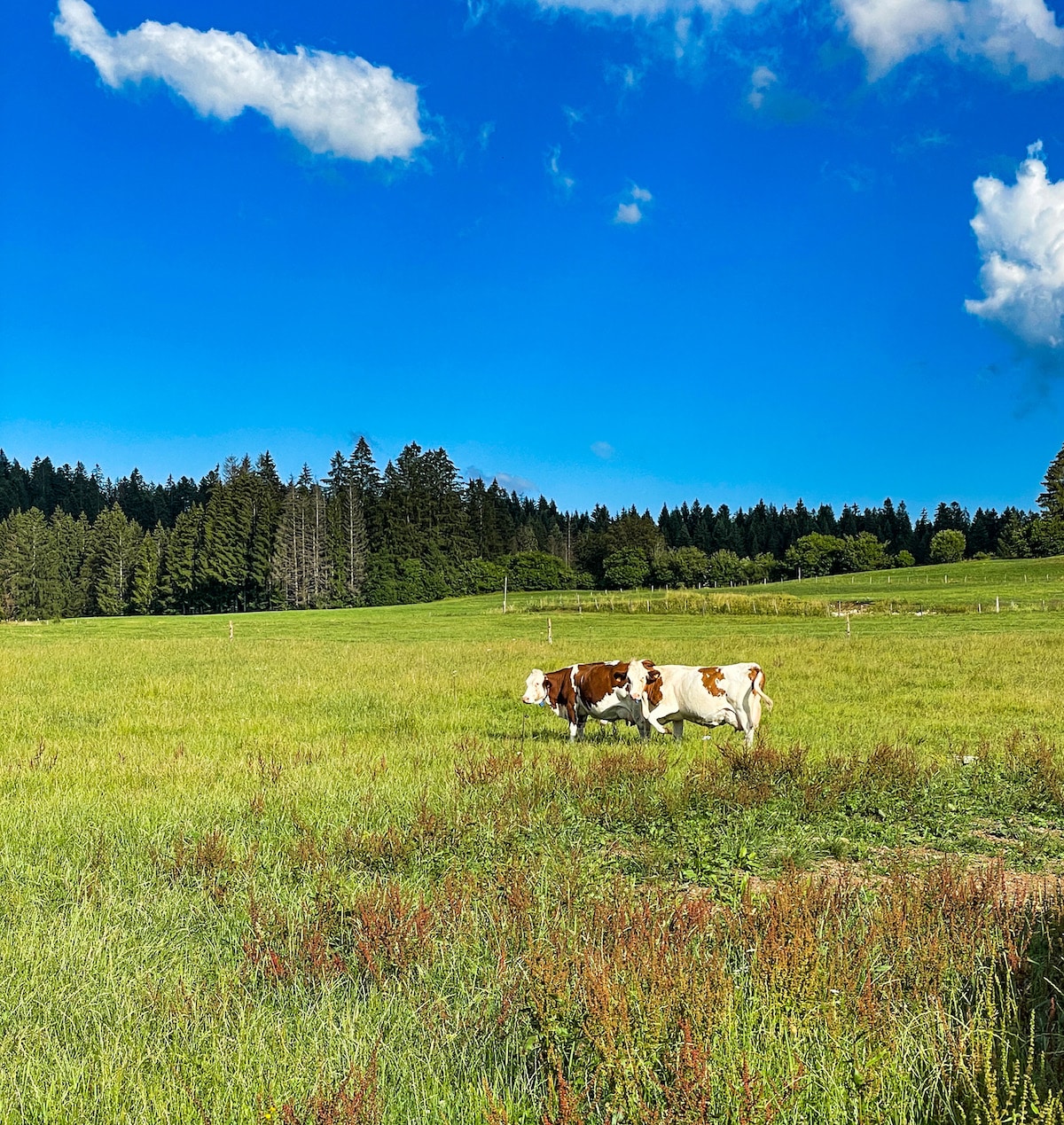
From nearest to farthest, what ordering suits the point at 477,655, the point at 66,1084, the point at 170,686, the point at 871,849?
the point at 66,1084
the point at 871,849
the point at 170,686
the point at 477,655

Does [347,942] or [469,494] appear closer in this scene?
[347,942]

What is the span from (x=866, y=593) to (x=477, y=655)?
181 feet

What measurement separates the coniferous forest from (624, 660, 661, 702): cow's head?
87.0 m

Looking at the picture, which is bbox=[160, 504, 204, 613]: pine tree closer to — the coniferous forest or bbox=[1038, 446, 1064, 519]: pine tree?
the coniferous forest

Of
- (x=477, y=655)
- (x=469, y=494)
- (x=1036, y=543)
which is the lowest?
→ (x=477, y=655)

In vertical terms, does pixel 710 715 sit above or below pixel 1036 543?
below

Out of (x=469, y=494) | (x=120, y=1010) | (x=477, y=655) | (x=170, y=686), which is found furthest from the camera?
(x=469, y=494)

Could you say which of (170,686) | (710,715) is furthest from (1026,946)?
(170,686)

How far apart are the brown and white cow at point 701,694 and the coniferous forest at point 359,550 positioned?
3427 inches

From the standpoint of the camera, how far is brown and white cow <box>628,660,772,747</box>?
12039mm

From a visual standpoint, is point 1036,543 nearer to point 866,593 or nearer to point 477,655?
point 866,593

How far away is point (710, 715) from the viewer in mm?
12102

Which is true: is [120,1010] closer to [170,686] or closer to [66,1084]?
[66,1084]

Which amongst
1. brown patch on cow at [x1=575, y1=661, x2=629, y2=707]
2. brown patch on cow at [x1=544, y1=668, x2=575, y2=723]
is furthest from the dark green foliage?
brown patch on cow at [x1=575, y1=661, x2=629, y2=707]
